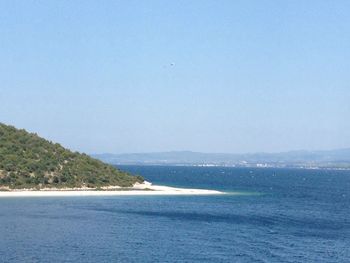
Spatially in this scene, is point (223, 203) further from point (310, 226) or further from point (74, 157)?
point (74, 157)

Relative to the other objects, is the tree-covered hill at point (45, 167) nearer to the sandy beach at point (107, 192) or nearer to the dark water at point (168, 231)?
the sandy beach at point (107, 192)

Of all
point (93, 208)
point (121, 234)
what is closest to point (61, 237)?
point (121, 234)

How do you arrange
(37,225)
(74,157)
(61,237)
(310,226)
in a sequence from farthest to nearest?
(74,157)
(310,226)
(37,225)
(61,237)

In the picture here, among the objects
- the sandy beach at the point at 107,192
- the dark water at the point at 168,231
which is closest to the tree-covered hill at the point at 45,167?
the sandy beach at the point at 107,192

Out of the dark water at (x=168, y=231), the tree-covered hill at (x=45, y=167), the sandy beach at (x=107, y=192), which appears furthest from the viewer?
the tree-covered hill at (x=45, y=167)

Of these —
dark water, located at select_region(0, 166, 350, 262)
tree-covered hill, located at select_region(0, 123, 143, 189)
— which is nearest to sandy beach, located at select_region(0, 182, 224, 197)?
tree-covered hill, located at select_region(0, 123, 143, 189)

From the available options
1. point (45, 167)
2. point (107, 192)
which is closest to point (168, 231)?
point (107, 192)
